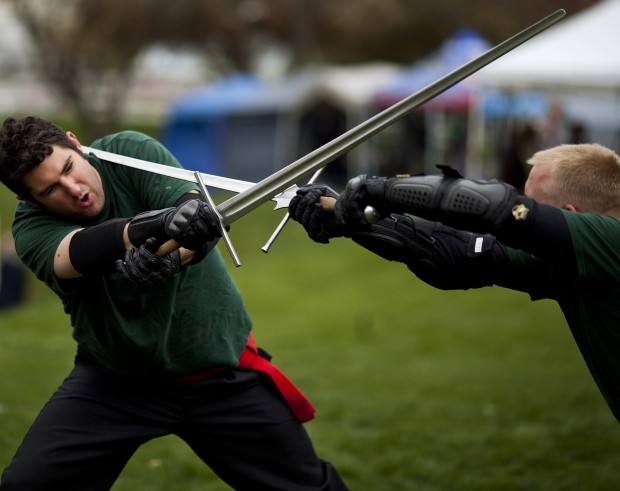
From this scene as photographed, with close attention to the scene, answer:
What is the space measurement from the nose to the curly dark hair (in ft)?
0.32

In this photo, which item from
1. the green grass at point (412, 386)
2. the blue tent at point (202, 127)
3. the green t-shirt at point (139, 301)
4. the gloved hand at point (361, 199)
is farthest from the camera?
the blue tent at point (202, 127)

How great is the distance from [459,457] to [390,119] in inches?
106

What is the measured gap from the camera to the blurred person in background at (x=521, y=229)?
7.57 feet

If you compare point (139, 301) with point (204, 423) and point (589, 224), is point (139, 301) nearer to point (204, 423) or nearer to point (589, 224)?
point (204, 423)

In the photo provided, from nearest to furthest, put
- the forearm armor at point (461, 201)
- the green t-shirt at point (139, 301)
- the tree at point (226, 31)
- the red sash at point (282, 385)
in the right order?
the forearm armor at point (461, 201) < the green t-shirt at point (139, 301) < the red sash at point (282, 385) < the tree at point (226, 31)

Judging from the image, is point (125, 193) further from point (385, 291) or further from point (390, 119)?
point (385, 291)

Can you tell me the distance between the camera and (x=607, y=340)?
2.53 meters

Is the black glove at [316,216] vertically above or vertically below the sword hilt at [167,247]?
above

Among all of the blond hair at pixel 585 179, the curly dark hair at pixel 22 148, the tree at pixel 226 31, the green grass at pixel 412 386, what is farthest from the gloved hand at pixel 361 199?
the tree at pixel 226 31

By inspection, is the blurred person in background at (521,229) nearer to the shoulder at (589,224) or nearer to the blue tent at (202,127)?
the shoulder at (589,224)

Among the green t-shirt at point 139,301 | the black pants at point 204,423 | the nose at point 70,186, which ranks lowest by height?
the black pants at point 204,423

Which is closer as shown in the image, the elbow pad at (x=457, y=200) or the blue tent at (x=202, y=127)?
the elbow pad at (x=457, y=200)

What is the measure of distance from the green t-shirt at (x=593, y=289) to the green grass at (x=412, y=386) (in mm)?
1814

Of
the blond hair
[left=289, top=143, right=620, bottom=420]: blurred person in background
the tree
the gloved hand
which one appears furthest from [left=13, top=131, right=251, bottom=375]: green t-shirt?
the tree
